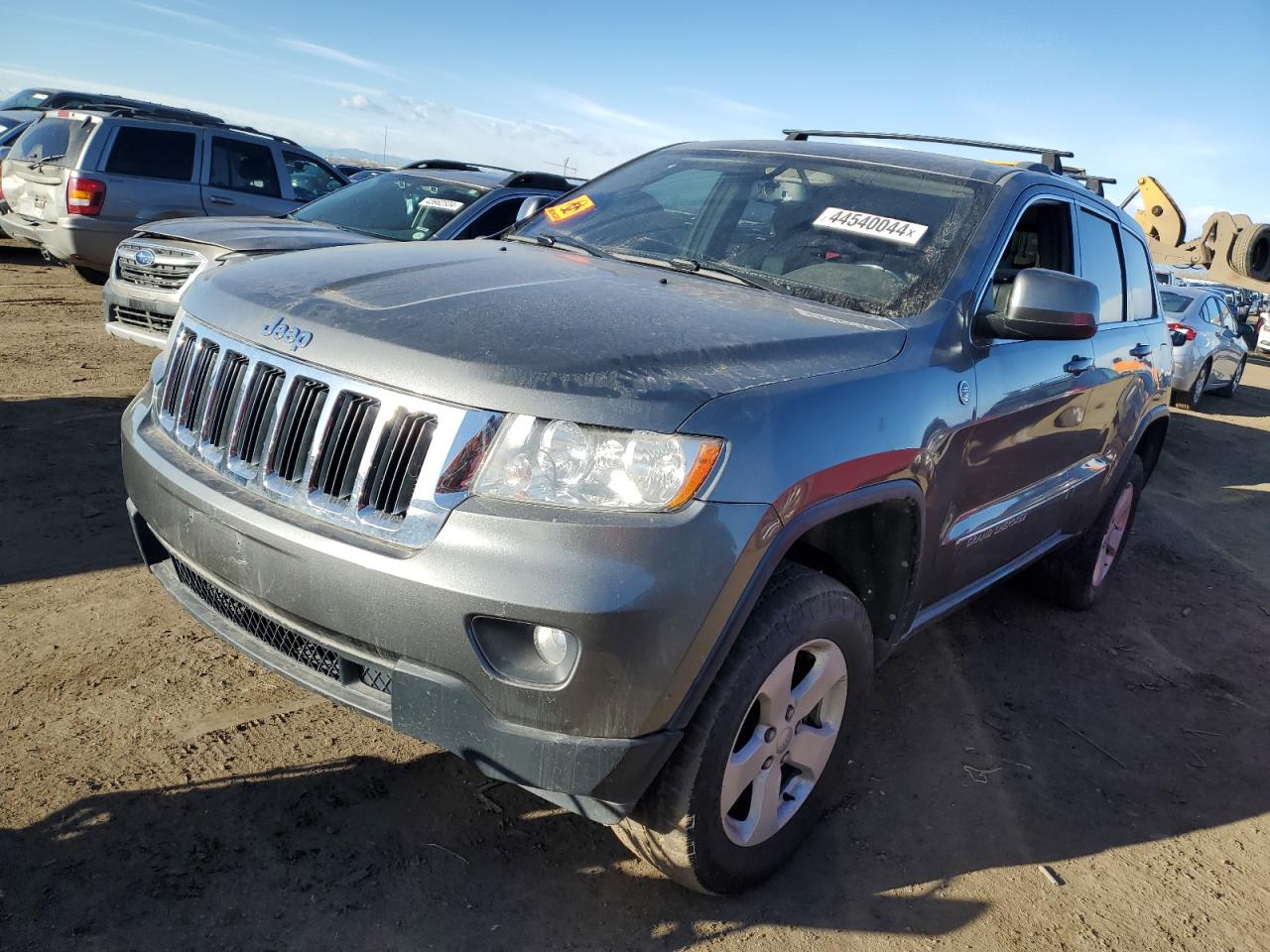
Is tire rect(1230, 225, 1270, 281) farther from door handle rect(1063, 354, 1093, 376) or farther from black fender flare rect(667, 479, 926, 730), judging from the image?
black fender flare rect(667, 479, 926, 730)

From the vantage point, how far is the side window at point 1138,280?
468 cm

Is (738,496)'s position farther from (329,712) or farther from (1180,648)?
(1180,648)

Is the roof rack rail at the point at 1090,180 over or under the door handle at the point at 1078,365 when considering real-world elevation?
over

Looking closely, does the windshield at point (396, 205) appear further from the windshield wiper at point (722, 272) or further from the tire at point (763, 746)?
the tire at point (763, 746)

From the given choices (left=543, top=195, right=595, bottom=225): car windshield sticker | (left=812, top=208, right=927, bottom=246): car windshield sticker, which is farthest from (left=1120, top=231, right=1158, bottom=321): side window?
(left=543, top=195, right=595, bottom=225): car windshield sticker

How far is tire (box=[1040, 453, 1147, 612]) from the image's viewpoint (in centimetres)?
486

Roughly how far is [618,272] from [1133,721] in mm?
2738

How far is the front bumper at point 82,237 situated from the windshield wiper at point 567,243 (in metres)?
6.92

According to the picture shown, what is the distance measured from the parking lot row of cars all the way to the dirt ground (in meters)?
0.31

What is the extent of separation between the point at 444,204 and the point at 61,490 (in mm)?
3337

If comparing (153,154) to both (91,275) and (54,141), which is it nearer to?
(54,141)

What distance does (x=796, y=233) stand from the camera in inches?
133

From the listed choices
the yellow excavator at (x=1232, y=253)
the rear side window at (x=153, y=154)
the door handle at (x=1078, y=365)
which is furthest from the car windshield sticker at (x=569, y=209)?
the yellow excavator at (x=1232, y=253)

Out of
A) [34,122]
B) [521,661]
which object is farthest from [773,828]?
[34,122]
